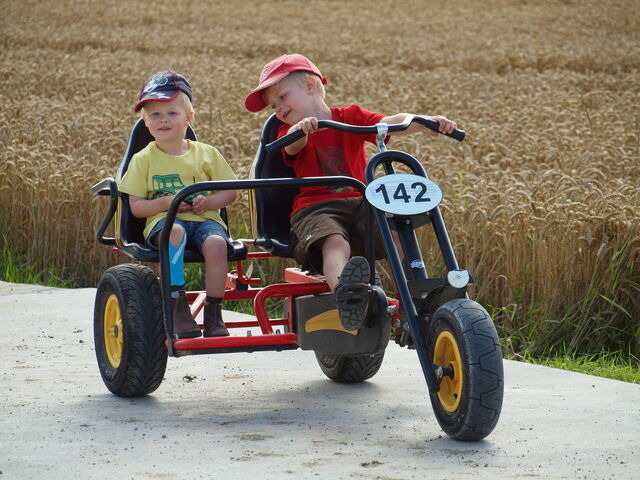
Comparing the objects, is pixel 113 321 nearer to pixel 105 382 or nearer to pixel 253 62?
pixel 105 382

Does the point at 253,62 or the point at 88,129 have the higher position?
the point at 253,62

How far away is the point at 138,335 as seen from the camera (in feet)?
16.5

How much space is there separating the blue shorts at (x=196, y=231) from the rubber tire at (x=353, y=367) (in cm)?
87

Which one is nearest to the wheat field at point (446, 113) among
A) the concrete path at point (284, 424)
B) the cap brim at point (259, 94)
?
the concrete path at point (284, 424)

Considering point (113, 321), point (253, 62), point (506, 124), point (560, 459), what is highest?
Answer: point (253, 62)

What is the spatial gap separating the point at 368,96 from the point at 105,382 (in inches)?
538

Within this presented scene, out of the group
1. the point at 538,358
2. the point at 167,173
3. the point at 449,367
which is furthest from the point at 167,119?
the point at 538,358

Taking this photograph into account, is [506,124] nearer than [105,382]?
No

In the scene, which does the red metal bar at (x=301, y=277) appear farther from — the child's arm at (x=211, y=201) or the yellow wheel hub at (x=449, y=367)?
the yellow wheel hub at (x=449, y=367)

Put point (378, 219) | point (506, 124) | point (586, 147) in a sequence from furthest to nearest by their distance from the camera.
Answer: point (506, 124) → point (586, 147) → point (378, 219)

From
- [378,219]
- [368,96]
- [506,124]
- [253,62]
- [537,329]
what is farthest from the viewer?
[253,62]

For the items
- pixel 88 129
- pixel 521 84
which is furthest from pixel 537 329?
pixel 521 84

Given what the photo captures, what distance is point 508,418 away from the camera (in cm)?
480

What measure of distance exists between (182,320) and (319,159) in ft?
3.20
